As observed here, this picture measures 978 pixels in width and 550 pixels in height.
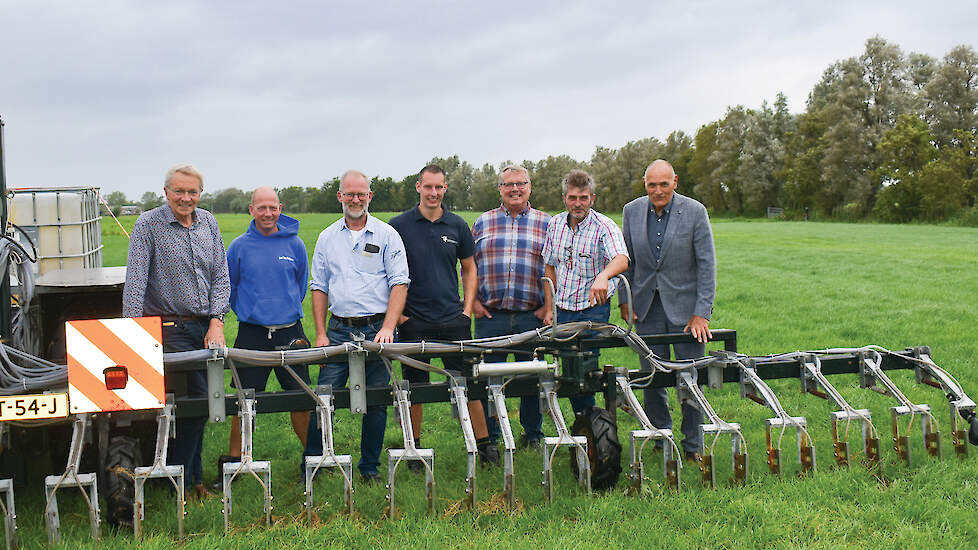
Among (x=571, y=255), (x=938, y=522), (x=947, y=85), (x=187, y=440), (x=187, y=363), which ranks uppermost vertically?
(x=947, y=85)

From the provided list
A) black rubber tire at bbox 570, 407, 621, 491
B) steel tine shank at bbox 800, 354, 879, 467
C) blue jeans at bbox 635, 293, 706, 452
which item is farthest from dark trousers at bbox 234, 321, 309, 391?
steel tine shank at bbox 800, 354, 879, 467

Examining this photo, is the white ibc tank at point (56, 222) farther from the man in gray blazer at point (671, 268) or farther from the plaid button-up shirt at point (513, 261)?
the man in gray blazer at point (671, 268)

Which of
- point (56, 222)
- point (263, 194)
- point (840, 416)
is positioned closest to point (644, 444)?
point (840, 416)

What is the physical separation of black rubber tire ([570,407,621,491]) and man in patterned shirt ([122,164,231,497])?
92.4 inches

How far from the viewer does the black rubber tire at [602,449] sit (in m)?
4.71

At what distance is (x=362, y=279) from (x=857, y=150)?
6197 cm

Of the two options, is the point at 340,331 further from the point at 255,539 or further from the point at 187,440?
the point at 255,539

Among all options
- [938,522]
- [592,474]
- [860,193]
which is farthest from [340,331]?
[860,193]

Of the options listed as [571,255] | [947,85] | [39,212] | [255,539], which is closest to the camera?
[255,539]

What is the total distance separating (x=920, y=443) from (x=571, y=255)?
113 inches

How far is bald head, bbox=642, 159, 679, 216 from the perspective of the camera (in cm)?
575

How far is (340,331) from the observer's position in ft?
18.3

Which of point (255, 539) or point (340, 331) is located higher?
point (340, 331)

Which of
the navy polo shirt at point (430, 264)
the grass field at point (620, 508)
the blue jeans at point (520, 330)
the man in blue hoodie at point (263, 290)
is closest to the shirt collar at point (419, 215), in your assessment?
the navy polo shirt at point (430, 264)
